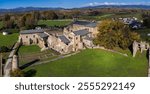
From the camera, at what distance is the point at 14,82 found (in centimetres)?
543

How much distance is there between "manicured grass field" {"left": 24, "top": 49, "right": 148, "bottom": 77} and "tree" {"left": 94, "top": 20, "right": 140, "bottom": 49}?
40cm

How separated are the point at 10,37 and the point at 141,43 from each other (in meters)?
3.47

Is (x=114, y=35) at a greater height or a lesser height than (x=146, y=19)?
lesser

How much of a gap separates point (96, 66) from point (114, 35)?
81.3 inches

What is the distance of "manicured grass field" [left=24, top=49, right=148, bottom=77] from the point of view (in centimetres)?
692

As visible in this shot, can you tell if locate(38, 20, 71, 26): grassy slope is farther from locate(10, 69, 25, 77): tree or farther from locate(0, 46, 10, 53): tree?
locate(10, 69, 25, 77): tree

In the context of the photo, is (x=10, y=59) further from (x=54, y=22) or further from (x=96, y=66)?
(x=96, y=66)

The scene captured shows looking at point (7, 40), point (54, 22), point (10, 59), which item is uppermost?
point (54, 22)

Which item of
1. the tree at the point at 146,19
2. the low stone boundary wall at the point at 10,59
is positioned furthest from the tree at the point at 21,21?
the tree at the point at 146,19

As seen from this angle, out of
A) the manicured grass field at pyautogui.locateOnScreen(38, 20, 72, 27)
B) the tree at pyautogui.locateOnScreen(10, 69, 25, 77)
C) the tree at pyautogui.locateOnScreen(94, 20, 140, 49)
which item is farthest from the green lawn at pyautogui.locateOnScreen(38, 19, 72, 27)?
the tree at pyautogui.locateOnScreen(10, 69, 25, 77)

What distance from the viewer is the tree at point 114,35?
8504 millimetres

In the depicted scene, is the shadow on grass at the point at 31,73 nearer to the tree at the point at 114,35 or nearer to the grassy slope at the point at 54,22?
the grassy slope at the point at 54,22

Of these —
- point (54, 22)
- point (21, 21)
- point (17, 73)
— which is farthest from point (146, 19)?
point (17, 73)

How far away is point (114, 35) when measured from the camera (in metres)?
9.09
